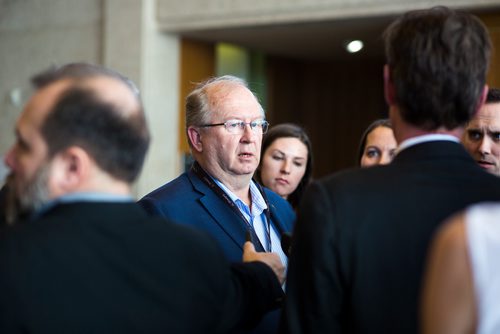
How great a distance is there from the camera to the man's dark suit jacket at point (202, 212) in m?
2.78

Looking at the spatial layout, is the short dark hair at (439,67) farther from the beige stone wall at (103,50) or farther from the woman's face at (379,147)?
the beige stone wall at (103,50)

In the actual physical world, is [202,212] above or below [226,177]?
below

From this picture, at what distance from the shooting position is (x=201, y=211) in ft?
9.37

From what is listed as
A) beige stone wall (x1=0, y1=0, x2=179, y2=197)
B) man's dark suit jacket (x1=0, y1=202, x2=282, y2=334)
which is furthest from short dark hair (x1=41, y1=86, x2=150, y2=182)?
beige stone wall (x1=0, y1=0, x2=179, y2=197)

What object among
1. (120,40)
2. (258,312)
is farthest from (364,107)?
(258,312)

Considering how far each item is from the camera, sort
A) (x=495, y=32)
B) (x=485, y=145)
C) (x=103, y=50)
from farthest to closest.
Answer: (x=103, y=50), (x=495, y=32), (x=485, y=145)

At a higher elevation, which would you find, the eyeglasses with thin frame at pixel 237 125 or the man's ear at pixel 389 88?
the man's ear at pixel 389 88

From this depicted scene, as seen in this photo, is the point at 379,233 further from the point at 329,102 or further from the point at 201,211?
the point at 329,102

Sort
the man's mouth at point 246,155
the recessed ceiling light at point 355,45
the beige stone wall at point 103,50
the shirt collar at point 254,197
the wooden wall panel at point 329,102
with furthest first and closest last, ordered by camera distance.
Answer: the wooden wall panel at point 329,102 → the recessed ceiling light at point 355,45 → the beige stone wall at point 103,50 → the man's mouth at point 246,155 → the shirt collar at point 254,197

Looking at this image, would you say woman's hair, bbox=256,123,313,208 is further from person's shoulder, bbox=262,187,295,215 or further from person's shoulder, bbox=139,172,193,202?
person's shoulder, bbox=139,172,193,202

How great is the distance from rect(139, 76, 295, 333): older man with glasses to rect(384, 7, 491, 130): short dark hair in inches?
48.2

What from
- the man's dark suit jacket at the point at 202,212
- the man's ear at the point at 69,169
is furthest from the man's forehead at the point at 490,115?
the man's ear at the point at 69,169

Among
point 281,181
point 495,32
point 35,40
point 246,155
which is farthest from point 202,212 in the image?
point 35,40

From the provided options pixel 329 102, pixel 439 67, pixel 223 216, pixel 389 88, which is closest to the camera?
pixel 439 67
